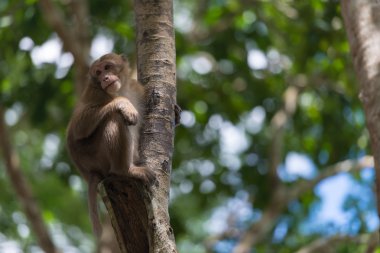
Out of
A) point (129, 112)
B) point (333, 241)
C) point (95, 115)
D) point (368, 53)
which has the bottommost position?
point (129, 112)

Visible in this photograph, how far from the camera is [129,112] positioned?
5695 millimetres

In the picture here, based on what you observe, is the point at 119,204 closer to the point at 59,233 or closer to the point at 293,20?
the point at 293,20

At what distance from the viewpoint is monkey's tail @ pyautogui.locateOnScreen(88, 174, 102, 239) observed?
6.12 m

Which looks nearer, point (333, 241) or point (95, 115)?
point (95, 115)

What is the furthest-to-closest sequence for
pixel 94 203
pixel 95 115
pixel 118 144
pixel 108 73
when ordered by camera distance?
1. pixel 108 73
2. pixel 94 203
3. pixel 95 115
4. pixel 118 144

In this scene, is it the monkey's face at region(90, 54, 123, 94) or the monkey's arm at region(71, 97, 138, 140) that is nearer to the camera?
the monkey's arm at region(71, 97, 138, 140)

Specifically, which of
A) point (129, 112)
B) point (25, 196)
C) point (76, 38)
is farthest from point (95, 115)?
point (25, 196)

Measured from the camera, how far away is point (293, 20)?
37.9 ft

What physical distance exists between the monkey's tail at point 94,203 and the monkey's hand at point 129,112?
0.71 meters

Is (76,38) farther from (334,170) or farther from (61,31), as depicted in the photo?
(334,170)

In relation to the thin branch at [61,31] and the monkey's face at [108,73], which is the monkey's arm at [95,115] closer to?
the monkey's face at [108,73]

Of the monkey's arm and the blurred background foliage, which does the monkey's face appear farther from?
the blurred background foliage

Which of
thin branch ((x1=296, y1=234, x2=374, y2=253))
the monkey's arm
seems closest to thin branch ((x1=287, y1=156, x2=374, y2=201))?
thin branch ((x1=296, y1=234, x2=374, y2=253))

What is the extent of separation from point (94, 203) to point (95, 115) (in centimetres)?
79
